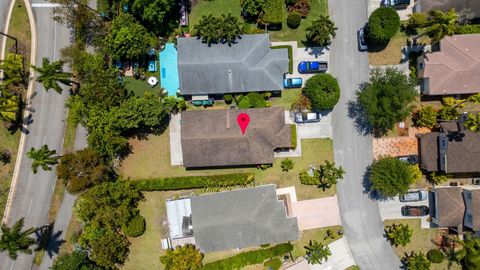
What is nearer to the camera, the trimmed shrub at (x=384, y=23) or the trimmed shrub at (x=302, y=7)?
the trimmed shrub at (x=384, y=23)

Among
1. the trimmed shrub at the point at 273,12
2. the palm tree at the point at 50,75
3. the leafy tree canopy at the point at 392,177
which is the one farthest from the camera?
the trimmed shrub at the point at 273,12

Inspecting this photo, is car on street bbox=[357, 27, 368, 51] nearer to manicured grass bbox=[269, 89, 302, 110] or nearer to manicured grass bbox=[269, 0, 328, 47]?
manicured grass bbox=[269, 0, 328, 47]

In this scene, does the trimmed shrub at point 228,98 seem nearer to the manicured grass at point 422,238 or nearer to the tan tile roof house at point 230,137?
the tan tile roof house at point 230,137

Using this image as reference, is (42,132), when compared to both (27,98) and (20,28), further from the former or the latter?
(20,28)

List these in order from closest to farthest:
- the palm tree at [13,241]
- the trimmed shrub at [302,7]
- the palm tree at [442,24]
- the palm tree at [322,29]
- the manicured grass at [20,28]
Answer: the palm tree at [442,24], the palm tree at [13,241], the palm tree at [322,29], the trimmed shrub at [302,7], the manicured grass at [20,28]

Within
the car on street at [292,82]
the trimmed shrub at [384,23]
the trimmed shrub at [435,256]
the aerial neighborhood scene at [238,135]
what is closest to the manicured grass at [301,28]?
the aerial neighborhood scene at [238,135]

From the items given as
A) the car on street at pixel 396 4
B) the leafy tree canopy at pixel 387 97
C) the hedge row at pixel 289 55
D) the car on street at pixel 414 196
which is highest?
the car on street at pixel 396 4

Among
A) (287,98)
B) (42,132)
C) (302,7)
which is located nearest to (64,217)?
(42,132)
